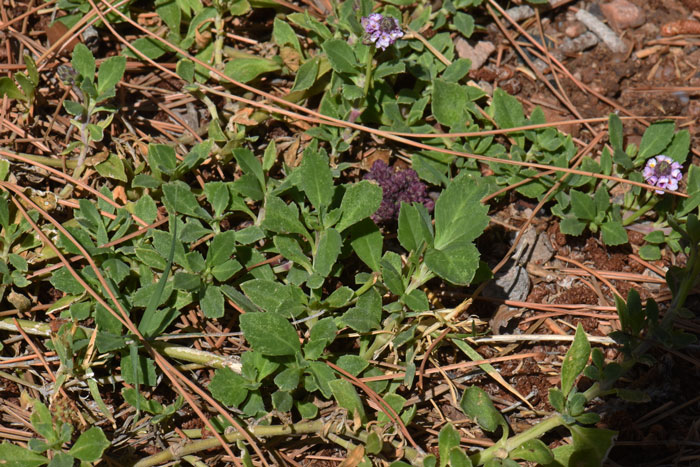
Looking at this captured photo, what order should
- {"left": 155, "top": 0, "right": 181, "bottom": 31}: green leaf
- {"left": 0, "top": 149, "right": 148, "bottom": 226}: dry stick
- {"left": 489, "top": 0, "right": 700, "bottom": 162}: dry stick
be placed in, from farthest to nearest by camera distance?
{"left": 489, "top": 0, "right": 700, "bottom": 162}: dry stick, {"left": 155, "top": 0, "right": 181, "bottom": 31}: green leaf, {"left": 0, "top": 149, "right": 148, "bottom": 226}: dry stick

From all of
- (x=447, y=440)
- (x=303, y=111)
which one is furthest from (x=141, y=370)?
(x=303, y=111)

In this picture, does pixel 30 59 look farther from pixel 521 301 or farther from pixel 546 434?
pixel 546 434

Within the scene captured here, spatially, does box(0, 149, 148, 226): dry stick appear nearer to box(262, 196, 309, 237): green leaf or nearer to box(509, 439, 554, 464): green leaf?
box(262, 196, 309, 237): green leaf

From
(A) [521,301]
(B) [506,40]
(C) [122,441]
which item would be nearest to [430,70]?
(B) [506,40]

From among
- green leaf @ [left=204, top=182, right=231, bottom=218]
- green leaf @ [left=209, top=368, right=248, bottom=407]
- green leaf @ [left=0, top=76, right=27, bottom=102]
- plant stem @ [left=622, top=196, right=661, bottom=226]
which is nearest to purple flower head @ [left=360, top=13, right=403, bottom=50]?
green leaf @ [left=204, top=182, right=231, bottom=218]

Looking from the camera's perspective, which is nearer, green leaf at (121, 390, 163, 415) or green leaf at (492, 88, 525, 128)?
green leaf at (121, 390, 163, 415)

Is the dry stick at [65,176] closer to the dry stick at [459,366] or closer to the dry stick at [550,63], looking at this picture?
the dry stick at [459,366]
